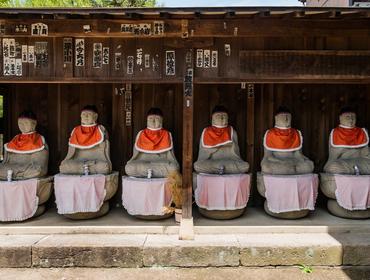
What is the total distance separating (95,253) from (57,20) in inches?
134

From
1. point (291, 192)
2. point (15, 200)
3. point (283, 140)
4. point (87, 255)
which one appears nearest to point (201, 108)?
point (283, 140)

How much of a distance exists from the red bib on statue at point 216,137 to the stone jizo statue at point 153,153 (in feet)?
2.12

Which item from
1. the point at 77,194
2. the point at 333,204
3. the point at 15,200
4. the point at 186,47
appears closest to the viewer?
the point at 186,47

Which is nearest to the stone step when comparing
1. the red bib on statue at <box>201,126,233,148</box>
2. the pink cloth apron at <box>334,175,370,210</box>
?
the pink cloth apron at <box>334,175,370,210</box>

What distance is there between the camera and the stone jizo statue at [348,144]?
644 centimetres

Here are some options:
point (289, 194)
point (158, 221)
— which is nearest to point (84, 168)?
point (158, 221)

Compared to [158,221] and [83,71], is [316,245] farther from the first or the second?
[83,71]

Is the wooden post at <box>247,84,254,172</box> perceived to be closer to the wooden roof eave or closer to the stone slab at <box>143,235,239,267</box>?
the wooden roof eave

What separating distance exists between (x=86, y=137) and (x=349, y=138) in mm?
4725

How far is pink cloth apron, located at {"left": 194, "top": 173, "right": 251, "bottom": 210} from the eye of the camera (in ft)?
19.9

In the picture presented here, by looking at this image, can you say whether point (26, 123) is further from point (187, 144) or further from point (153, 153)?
point (187, 144)

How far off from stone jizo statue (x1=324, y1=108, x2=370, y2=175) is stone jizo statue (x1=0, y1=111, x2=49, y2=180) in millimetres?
5063

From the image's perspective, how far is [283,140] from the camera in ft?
21.6

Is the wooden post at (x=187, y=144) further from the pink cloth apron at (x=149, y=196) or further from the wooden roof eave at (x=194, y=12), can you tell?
the wooden roof eave at (x=194, y=12)
